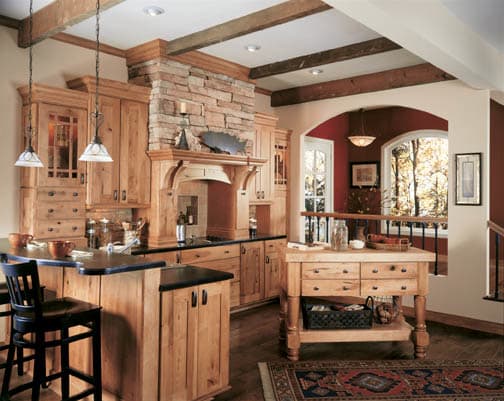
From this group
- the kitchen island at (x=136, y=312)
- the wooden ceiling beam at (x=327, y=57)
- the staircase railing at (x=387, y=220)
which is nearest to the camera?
the kitchen island at (x=136, y=312)

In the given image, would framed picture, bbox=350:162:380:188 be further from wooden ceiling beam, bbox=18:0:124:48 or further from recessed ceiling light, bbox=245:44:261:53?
wooden ceiling beam, bbox=18:0:124:48

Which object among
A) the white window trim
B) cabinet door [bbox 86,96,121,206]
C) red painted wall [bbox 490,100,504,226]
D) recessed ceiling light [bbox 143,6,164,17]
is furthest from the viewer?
the white window trim

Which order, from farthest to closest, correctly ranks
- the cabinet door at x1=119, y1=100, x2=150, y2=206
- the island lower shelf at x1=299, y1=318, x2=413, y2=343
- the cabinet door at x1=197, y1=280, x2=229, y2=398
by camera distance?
the cabinet door at x1=119, y1=100, x2=150, y2=206, the island lower shelf at x1=299, y1=318, x2=413, y2=343, the cabinet door at x1=197, y1=280, x2=229, y2=398

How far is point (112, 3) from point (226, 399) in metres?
2.97

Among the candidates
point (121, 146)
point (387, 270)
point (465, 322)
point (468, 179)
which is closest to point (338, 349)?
point (387, 270)

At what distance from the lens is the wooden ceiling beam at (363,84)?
5.41m

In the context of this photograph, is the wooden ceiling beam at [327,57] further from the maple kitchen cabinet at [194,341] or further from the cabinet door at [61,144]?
the maple kitchen cabinet at [194,341]

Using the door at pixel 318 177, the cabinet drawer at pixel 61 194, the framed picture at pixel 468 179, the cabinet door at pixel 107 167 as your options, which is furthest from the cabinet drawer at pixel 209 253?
the door at pixel 318 177

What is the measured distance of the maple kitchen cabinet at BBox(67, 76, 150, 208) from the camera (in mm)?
4445

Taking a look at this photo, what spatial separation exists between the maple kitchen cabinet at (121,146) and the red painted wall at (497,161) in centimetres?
547

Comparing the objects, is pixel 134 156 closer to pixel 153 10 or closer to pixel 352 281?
pixel 153 10

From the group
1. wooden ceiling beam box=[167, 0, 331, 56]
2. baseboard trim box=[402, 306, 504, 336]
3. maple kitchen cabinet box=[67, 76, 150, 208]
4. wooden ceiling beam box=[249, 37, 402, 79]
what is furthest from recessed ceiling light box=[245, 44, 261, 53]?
baseboard trim box=[402, 306, 504, 336]

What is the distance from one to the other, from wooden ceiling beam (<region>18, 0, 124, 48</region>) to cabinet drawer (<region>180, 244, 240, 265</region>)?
96.1 inches

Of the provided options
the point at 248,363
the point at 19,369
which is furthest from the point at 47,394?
the point at 248,363
